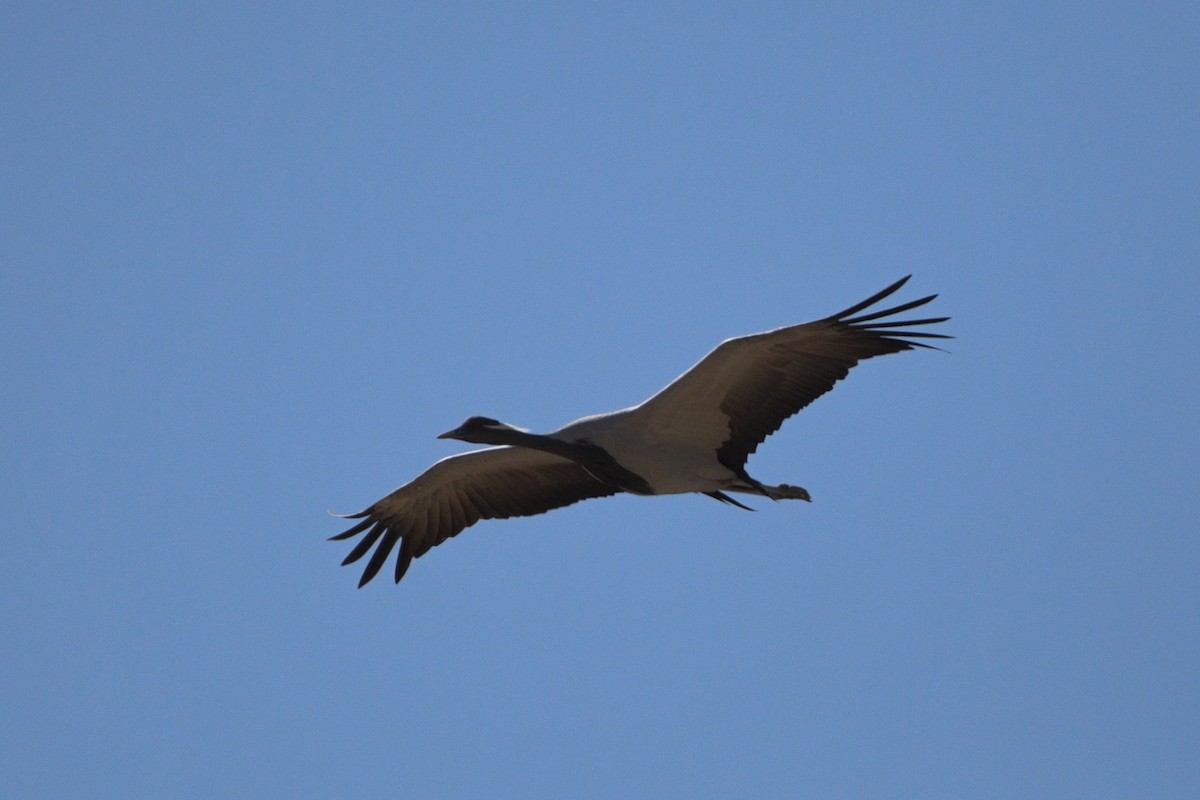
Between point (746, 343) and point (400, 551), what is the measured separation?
5.19 metres

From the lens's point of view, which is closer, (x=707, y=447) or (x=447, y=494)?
(x=707, y=447)

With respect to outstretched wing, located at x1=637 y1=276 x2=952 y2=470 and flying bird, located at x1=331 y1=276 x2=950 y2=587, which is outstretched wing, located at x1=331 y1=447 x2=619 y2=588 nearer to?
flying bird, located at x1=331 y1=276 x2=950 y2=587

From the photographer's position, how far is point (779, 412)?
1458 cm

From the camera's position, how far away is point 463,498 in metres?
16.8

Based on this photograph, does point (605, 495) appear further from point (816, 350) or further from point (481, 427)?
point (816, 350)

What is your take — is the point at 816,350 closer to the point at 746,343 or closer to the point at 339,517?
the point at 746,343

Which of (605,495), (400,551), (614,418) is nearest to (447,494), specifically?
(400,551)

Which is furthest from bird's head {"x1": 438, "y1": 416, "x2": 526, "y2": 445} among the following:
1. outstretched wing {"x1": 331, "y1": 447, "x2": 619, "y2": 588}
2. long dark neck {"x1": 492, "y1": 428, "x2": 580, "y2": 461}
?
outstretched wing {"x1": 331, "y1": 447, "x2": 619, "y2": 588}

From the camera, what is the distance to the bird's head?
1462 cm

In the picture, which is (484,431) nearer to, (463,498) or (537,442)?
(537,442)

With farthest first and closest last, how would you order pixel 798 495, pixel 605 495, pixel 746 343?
pixel 605 495, pixel 798 495, pixel 746 343

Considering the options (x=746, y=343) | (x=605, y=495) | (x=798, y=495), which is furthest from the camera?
(x=605, y=495)

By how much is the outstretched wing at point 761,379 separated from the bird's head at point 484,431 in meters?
1.36

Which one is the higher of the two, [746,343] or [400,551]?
[746,343]
